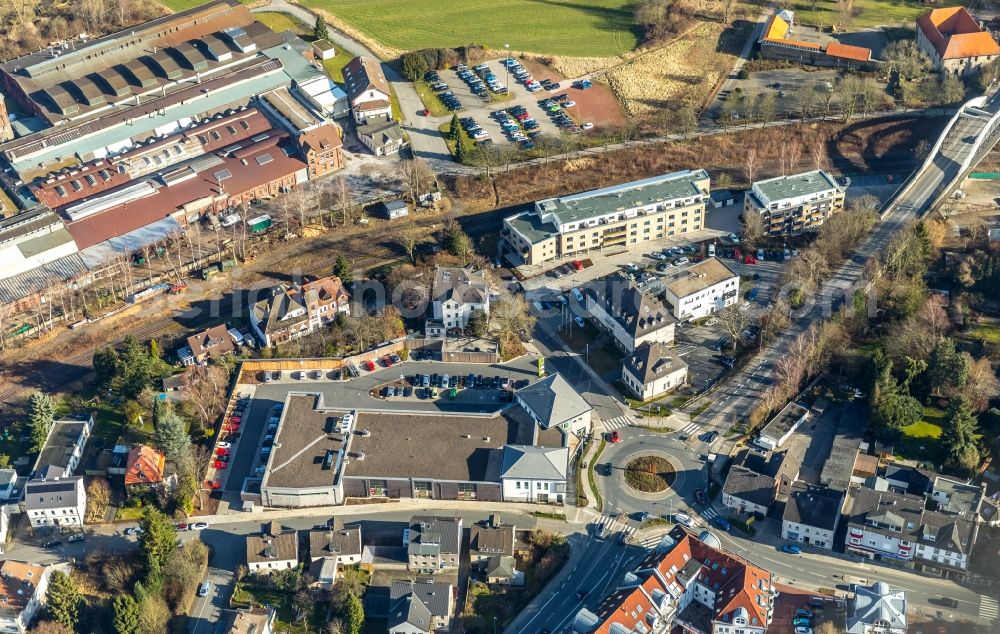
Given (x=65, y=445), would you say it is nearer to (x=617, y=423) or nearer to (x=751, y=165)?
(x=617, y=423)

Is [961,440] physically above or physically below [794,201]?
below

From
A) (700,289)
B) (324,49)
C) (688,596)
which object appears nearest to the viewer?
(688,596)

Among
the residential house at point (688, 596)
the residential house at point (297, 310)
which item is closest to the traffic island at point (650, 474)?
the residential house at point (688, 596)

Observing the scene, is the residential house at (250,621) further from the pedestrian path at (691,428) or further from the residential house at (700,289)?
the residential house at (700,289)

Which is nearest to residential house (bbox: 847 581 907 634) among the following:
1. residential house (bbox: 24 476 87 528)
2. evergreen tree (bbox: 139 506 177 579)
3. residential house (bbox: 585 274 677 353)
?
residential house (bbox: 585 274 677 353)

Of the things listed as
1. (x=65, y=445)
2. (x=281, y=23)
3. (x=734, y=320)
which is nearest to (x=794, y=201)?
(x=734, y=320)

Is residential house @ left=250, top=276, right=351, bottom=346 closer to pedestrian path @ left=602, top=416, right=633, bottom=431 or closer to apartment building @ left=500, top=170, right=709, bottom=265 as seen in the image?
apartment building @ left=500, top=170, right=709, bottom=265

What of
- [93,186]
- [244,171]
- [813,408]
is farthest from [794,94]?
[93,186]

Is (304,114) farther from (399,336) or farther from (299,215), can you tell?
(399,336)
